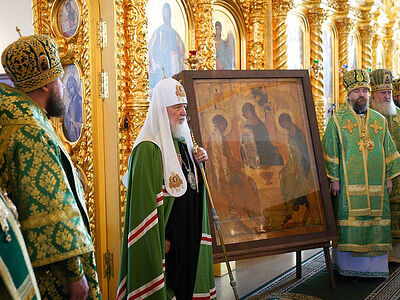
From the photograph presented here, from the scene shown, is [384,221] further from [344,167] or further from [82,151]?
[82,151]

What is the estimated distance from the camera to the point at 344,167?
4703 mm

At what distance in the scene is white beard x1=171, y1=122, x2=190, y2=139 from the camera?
9.97ft

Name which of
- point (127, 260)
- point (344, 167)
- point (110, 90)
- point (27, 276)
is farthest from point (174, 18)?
point (27, 276)

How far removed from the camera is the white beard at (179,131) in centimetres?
304

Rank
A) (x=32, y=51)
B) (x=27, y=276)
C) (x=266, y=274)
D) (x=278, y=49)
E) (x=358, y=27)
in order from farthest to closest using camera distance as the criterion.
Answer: (x=358, y=27)
(x=278, y=49)
(x=266, y=274)
(x=32, y=51)
(x=27, y=276)

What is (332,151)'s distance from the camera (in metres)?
4.71

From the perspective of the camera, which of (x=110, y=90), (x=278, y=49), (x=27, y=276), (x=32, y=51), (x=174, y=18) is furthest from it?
(x=278, y=49)

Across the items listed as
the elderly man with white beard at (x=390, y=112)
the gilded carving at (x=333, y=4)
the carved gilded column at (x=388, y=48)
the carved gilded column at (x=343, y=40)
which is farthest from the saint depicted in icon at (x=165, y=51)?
the carved gilded column at (x=388, y=48)

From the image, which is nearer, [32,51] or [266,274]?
[32,51]

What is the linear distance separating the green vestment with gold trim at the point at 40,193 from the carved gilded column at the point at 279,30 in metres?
4.47

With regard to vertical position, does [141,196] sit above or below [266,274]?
above

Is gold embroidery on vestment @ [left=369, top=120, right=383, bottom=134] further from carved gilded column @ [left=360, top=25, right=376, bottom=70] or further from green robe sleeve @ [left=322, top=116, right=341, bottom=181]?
carved gilded column @ [left=360, top=25, right=376, bottom=70]

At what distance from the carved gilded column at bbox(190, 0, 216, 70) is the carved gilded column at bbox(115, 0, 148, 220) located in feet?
3.32

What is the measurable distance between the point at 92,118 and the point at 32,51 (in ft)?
6.01
